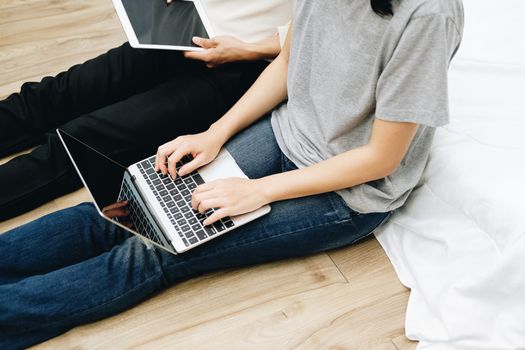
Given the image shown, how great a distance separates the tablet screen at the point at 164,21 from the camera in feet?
3.71

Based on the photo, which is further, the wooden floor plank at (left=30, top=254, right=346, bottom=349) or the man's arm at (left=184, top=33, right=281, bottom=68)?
the man's arm at (left=184, top=33, right=281, bottom=68)

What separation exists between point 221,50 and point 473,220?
613 mm

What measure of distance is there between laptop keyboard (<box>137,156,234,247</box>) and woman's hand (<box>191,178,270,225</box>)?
2 centimetres

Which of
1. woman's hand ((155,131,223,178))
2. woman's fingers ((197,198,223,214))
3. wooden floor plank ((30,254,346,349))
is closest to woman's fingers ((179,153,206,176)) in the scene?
woman's hand ((155,131,223,178))

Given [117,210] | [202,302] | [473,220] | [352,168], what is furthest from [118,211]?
[473,220]

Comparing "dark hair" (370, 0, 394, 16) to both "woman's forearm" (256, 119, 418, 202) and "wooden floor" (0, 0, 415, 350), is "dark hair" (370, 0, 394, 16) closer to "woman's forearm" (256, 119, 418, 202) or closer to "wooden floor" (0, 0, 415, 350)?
"woman's forearm" (256, 119, 418, 202)

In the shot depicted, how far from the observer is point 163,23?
1.16m

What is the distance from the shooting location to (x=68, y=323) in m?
1.00

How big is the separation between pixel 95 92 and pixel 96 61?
78 mm

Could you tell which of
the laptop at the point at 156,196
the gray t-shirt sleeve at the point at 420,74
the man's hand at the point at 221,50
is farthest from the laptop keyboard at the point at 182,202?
the gray t-shirt sleeve at the point at 420,74

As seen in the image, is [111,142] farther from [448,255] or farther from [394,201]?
[448,255]

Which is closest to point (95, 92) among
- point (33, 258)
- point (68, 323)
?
point (33, 258)

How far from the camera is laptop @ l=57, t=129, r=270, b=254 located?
0.95 meters

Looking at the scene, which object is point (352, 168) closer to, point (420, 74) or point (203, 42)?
point (420, 74)
